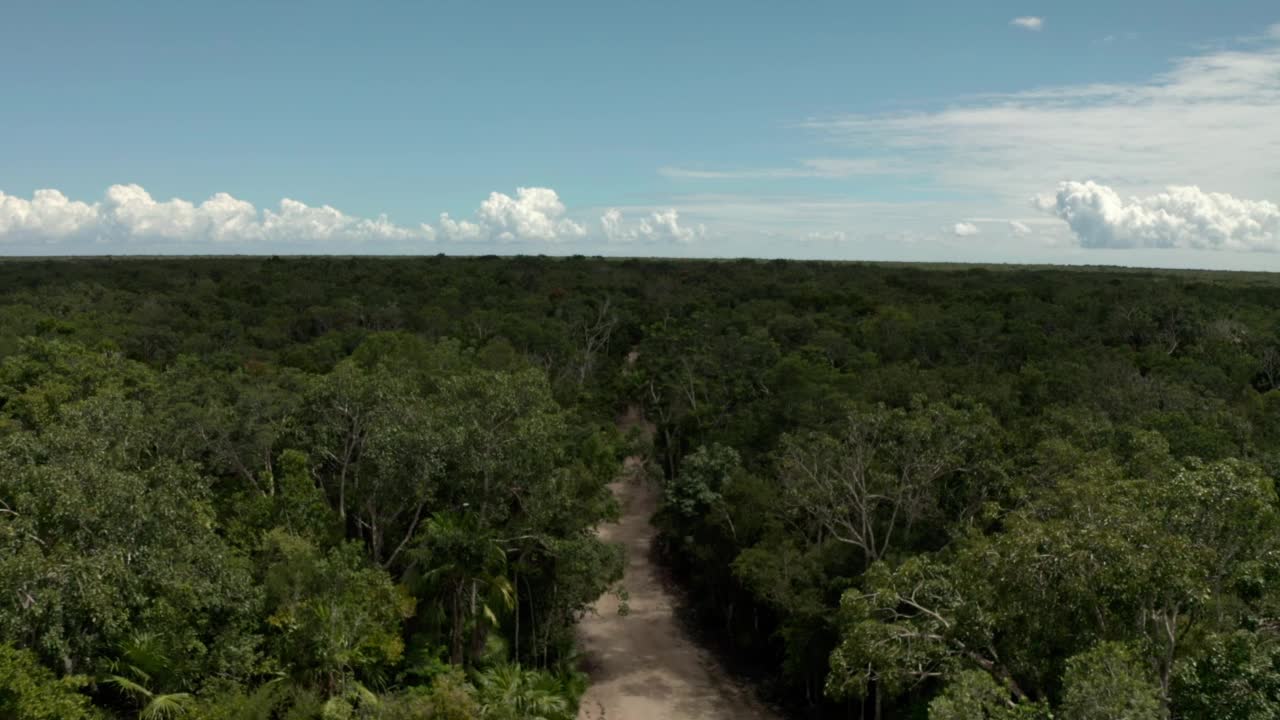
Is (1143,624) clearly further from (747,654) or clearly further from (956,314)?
(956,314)

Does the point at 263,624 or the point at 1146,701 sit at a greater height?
the point at 1146,701

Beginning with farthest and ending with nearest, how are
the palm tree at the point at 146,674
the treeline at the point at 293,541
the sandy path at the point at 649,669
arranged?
the sandy path at the point at 649,669 < the palm tree at the point at 146,674 < the treeline at the point at 293,541

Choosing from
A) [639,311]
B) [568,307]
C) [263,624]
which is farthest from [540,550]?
[639,311]

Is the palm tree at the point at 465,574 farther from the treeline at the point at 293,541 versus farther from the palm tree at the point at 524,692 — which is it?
the palm tree at the point at 524,692

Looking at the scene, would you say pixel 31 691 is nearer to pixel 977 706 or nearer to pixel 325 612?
pixel 325 612

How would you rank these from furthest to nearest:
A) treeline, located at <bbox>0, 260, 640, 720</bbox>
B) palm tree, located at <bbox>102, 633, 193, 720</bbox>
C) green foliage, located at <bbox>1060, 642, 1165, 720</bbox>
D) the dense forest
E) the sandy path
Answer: the sandy path
palm tree, located at <bbox>102, 633, 193, 720</bbox>
treeline, located at <bbox>0, 260, 640, 720</bbox>
the dense forest
green foliage, located at <bbox>1060, 642, 1165, 720</bbox>

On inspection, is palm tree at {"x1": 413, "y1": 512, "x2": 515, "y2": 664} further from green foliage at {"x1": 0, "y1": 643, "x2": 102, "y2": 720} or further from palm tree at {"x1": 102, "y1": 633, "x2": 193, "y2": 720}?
green foliage at {"x1": 0, "y1": 643, "x2": 102, "y2": 720}

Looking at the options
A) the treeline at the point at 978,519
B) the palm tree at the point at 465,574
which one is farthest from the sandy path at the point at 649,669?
the palm tree at the point at 465,574

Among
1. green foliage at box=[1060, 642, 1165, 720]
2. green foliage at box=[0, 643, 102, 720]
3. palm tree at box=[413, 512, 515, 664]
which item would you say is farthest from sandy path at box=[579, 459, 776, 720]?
green foliage at box=[1060, 642, 1165, 720]
